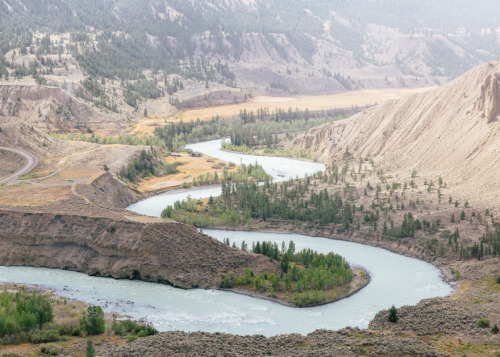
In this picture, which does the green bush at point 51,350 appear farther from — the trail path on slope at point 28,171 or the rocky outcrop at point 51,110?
the rocky outcrop at point 51,110

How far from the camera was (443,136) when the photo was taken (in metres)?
87.6

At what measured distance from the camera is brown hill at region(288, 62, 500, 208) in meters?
74.7

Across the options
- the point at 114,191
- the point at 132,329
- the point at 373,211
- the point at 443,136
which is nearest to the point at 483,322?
the point at 132,329

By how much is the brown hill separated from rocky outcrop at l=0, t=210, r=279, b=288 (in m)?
31.6

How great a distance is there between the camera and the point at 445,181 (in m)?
77.8

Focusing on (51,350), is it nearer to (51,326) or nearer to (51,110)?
(51,326)

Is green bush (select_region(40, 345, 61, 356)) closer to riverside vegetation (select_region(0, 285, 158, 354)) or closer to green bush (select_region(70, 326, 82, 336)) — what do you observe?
riverside vegetation (select_region(0, 285, 158, 354))

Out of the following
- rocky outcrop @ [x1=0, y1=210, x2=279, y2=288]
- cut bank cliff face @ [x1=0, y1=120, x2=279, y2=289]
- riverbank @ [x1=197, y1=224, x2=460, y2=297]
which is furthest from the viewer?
riverbank @ [x1=197, y1=224, x2=460, y2=297]

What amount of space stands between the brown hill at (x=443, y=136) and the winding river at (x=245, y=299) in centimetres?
1633

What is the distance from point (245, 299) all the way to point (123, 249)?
13163 millimetres

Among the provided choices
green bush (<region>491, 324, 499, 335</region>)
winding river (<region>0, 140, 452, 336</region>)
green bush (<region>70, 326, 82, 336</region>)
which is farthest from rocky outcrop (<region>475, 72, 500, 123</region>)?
green bush (<region>70, 326, 82, 336</region>)

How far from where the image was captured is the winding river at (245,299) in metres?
46.2

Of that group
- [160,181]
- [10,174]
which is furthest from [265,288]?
[160,181]

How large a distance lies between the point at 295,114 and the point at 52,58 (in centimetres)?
6910
